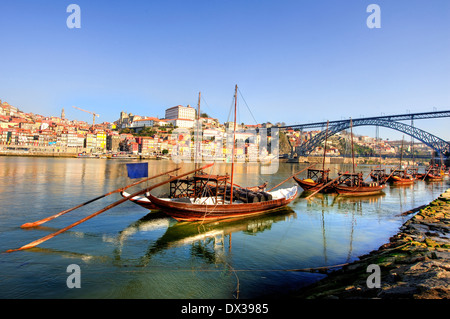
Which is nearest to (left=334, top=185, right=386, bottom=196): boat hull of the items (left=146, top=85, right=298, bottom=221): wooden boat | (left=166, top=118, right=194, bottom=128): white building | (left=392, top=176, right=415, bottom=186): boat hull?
(left=146, top=85, right=298, bottom=221): wooden boat

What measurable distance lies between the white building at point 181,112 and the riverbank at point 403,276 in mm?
134568

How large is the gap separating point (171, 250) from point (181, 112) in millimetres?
133066

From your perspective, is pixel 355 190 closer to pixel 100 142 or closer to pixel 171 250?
pixel 171 250

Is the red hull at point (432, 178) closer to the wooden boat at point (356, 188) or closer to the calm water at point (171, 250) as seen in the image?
the wooden boat at point (356, 188)

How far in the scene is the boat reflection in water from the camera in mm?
10289

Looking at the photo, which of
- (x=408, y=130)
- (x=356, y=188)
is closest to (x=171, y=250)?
(x=356, y=188)

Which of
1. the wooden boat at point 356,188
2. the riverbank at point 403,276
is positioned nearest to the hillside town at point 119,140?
the wooden boat at point 356,188

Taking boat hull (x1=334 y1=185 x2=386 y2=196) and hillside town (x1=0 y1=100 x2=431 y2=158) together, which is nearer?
boat hull (x1=334 y1=185 x2=386 y2=196)

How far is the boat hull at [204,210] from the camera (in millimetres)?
12938

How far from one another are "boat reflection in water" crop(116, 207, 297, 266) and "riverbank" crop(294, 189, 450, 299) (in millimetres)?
4157

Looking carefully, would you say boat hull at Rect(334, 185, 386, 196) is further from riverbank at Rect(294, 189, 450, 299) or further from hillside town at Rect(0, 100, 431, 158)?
hillside town at Rect(0, 100, 431, 158)

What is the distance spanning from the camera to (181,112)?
454 ft
